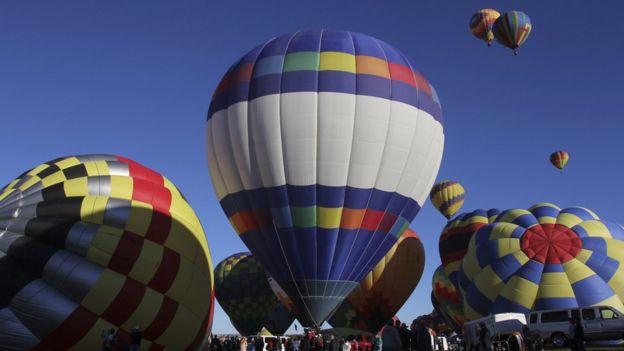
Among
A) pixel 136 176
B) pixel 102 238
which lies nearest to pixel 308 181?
pixel 136 176

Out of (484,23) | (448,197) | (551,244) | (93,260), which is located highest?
(484,23)

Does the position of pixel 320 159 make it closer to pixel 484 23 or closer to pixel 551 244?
pixel 551 244

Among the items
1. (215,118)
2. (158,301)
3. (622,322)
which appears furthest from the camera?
(215,118)

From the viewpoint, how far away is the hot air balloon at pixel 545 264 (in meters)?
18.1

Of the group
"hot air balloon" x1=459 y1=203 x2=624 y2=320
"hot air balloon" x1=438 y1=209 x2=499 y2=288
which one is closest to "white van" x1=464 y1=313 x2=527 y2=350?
"hot air balloon" x1=459 y1=203 x2=624 y2=320

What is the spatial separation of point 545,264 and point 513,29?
14756 millimetres

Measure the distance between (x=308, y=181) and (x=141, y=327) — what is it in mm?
6042

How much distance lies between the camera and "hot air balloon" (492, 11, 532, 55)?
29531 mm

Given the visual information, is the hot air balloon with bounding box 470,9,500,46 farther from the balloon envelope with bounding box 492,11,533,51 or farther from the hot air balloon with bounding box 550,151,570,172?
the hot air balloon with bounding box 550,151,570,172

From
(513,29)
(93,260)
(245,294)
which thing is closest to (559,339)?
(93,260)

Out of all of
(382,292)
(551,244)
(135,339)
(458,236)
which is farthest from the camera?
(458,236)

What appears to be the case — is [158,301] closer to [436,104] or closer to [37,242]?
[37,242]

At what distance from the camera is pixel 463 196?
113 ft

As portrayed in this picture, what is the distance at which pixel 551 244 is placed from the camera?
1925cm
